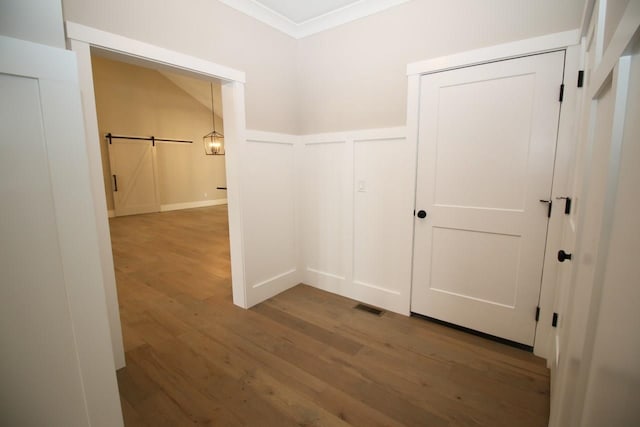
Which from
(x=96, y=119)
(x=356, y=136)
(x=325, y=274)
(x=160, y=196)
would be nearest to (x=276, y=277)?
(x=325, y=274)

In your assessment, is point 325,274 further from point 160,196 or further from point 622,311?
point 160,196

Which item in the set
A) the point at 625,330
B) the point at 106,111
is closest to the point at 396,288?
the point at 625,330

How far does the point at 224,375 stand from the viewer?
188cm

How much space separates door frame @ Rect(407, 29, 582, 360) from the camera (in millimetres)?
1775

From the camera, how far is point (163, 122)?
7961mm

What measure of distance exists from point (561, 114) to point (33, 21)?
2608 millimetres

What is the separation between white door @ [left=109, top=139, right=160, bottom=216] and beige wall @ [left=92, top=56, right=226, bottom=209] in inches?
6.5

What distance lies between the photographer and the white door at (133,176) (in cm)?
711

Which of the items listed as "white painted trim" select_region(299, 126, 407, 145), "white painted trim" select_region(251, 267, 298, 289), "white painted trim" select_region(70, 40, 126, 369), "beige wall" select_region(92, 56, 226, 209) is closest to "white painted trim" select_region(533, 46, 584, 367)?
"white painted trim" select_region(299, 126, 407, 145)

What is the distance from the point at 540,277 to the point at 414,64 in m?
1.86

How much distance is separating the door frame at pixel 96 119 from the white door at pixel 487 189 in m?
1.58

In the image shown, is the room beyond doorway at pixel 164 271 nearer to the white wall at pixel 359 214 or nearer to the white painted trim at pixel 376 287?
the white wall at pixel 359 214

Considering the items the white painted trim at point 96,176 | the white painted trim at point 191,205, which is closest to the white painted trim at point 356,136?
the white painted trim at point 96,176

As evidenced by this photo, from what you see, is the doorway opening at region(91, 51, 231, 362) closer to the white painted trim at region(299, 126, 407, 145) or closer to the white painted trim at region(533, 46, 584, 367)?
the white painted trim at region(299, 126, 407, 145)
